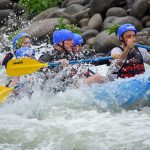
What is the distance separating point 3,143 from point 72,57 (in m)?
2.36

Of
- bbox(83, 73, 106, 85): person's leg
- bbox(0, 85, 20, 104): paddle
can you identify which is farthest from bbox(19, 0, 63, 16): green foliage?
bbox(83, 73, 106, 85): person's leg

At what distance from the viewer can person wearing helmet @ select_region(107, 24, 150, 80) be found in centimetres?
681

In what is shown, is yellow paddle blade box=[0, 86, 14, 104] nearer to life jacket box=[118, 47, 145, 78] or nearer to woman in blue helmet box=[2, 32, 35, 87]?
woman in blue helmet box=[2, 32, 35, 87]

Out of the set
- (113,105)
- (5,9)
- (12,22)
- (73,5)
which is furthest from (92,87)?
(5,9)

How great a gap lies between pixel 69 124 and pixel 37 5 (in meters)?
11.4

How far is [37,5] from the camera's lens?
16.8 metres

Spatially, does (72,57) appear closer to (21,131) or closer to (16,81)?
(16,81)

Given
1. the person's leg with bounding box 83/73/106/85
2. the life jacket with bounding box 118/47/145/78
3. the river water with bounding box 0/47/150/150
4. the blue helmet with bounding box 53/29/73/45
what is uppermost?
the blue helmet with bounding box 53/29/73/45

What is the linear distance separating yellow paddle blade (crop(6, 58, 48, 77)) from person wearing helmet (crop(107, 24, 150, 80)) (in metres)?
1.23

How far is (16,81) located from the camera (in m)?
7.78

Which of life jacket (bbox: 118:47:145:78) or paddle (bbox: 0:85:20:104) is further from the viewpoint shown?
paddle (bbox: 0:85:20:104)

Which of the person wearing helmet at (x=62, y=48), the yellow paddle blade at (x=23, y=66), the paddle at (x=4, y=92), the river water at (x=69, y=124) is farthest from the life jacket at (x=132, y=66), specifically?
the paddle at (x=4, y=92)

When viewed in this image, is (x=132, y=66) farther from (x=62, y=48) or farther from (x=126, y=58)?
(x=62, y=48)

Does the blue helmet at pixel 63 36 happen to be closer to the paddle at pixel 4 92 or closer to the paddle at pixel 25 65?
the paddle at pixel 25 65
